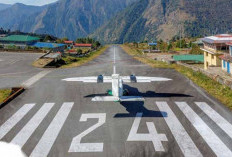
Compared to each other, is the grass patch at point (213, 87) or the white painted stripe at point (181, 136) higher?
the grass patch at point (213, 87)

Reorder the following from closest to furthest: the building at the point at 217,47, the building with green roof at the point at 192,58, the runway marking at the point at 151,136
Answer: the runway marking at the point at 151,136
the building at the point at 217,47
the building with green roof at the point at 192,58

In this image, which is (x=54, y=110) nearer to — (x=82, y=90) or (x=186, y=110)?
(x=82, y=90)

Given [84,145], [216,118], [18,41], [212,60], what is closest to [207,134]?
[216,118]

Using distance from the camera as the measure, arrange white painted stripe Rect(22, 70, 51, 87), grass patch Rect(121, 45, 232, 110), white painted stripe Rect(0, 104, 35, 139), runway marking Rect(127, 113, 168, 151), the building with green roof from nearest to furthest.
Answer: runway marking Rect(127, 113, 168, 151) < white painted stripe Rect(0, 104, 35, 139) < grass patch Rect(121, 45, 232, 110) < white painted stripe Rect(22, 70, 51, 87) < the building with green roof

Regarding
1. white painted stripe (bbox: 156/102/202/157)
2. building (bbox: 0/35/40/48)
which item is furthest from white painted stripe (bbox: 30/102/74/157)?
building (bbox: 0/35/40/48)

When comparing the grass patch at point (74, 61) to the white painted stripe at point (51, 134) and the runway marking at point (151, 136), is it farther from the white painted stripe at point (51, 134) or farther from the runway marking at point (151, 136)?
the runway marking at point (151, 136)

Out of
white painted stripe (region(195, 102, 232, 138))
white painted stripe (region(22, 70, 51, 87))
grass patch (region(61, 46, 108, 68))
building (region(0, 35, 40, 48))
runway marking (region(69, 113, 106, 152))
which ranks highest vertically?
building (region(0, 35, 40, 48))

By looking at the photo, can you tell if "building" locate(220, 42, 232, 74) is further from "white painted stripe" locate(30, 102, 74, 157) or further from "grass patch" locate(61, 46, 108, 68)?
"white painted stripe" locate(30, 102, 74, 157)

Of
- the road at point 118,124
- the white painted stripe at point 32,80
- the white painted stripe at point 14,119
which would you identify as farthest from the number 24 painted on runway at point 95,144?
the white painted stripe at point 32,80

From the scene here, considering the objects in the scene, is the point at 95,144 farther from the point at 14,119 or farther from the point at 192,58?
the point at 192,58
